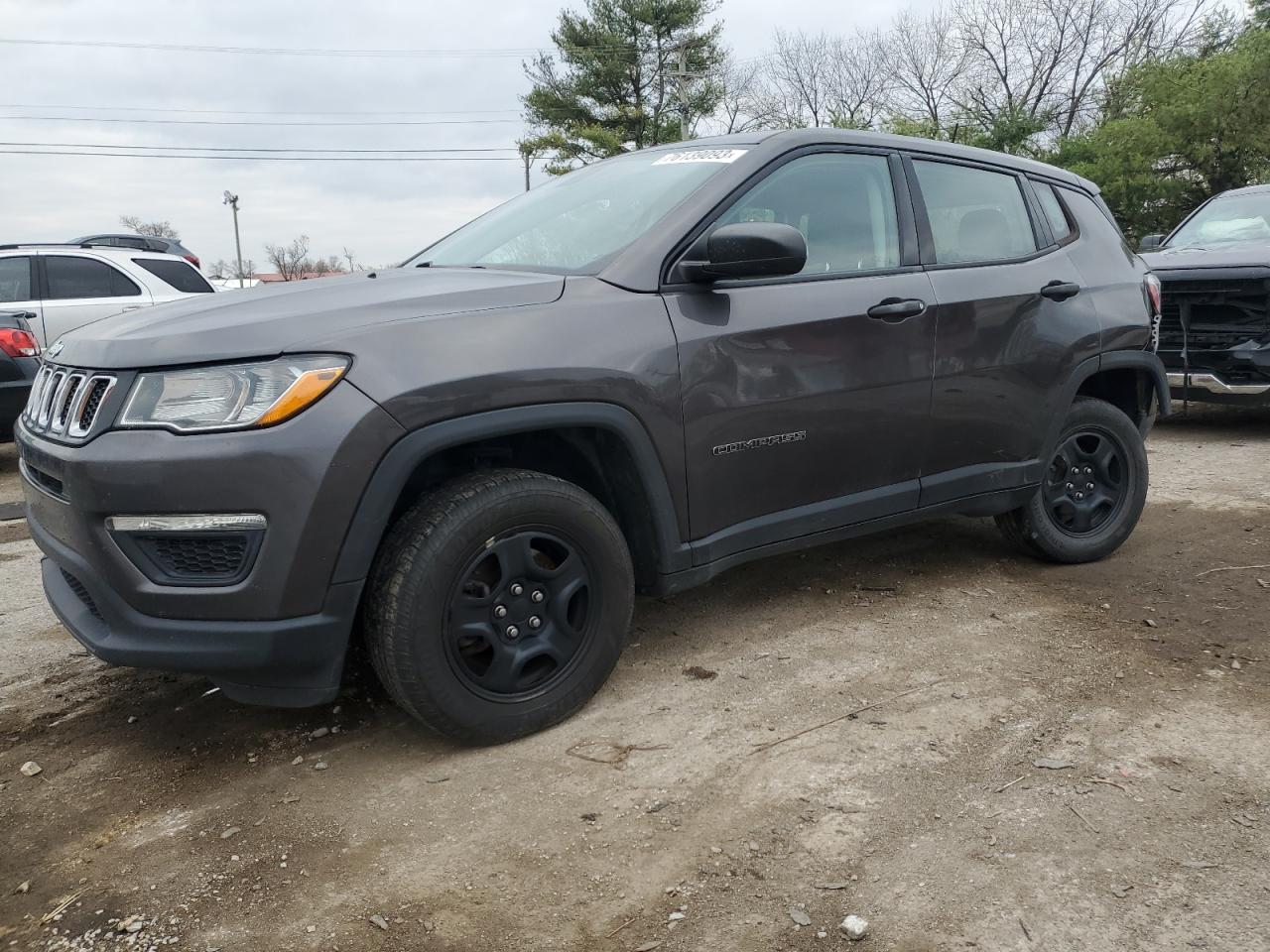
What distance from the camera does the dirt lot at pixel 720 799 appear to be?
2.06m

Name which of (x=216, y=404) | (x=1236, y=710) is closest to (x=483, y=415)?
(x=216, y=404)

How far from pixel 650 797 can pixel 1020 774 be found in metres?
0.96

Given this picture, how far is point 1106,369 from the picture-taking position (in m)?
4.14

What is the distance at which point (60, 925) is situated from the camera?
2096 millimetres

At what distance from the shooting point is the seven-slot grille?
8.11ft

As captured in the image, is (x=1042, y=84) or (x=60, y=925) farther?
(x=1042, y=84)

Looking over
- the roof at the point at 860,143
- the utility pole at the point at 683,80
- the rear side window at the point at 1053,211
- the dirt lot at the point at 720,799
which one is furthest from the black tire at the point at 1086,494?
the utility pole at the point at 683,80

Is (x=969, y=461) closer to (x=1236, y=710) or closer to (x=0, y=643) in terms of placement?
(x=1236, y=710)

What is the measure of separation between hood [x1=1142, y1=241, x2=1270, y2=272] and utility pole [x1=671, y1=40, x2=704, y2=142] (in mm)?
30034

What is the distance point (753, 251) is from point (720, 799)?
4.91 ft

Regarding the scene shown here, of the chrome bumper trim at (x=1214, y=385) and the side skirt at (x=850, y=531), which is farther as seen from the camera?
the chrome bumper trim at (x=1214, y=385)

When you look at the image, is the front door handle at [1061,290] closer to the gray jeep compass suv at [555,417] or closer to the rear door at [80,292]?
the gray jeep compass suv at [555,417]

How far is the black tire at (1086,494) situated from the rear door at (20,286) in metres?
7.91

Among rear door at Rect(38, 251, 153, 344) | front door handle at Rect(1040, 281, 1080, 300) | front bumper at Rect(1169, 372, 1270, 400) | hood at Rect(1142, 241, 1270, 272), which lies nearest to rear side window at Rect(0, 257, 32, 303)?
rear door at Rect(38, 251, 153, 344)
